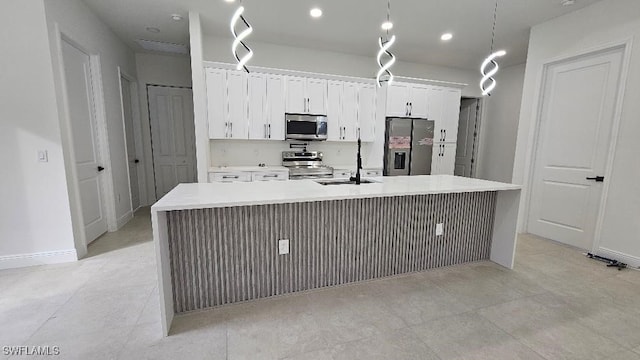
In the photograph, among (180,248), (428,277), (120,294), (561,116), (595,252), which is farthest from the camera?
(561,116)

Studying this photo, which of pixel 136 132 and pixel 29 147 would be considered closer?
pixel 29 147

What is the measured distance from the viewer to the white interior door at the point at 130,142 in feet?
14.9

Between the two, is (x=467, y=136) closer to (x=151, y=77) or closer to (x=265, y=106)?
(x=265, y=106)

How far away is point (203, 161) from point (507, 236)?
3828mm

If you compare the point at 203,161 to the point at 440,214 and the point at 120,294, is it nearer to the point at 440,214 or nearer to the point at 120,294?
the point at 120,294

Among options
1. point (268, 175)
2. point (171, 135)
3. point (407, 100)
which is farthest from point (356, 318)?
point (171, 135)

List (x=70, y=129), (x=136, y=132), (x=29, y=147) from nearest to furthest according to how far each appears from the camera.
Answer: (x=29, y=147), (x=70, y=129), (x=136, y=132)

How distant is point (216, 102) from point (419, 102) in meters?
3.58

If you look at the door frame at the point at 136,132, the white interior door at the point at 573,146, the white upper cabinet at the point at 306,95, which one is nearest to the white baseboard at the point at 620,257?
the white interior door at the point at 573,146

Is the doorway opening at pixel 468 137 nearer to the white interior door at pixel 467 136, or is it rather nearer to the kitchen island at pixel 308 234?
the white interior door at pixel 467 136

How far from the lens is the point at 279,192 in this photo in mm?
2086

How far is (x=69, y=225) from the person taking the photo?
110 inches

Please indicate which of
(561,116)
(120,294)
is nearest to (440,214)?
(561,116)

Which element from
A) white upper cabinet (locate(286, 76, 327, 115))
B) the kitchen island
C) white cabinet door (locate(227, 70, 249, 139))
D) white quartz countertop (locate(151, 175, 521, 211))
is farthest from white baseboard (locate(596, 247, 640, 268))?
white cabinet door (locate(227, 70, 249, 139))
